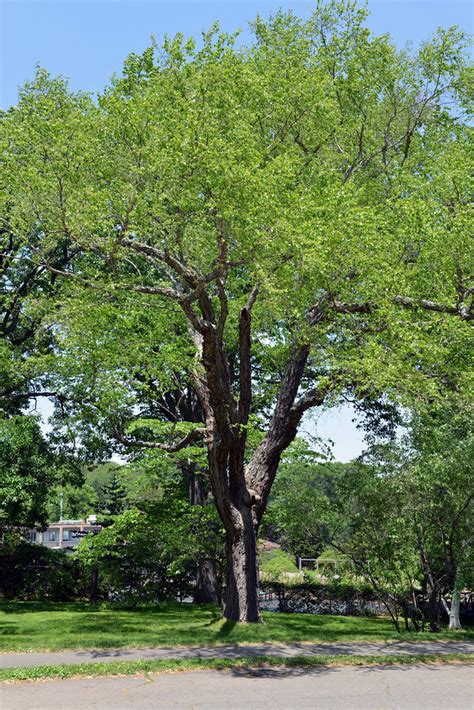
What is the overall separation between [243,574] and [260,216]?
27.0 feet

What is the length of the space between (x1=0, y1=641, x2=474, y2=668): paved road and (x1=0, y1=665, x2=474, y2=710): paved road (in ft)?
4.46

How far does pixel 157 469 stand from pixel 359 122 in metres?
12.5

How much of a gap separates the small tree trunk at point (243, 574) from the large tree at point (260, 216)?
0.04m

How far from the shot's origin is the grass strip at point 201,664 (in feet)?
33.3

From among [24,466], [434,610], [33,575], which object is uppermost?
[24,466]

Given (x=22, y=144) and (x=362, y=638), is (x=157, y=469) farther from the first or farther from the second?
(x=22, y=144)

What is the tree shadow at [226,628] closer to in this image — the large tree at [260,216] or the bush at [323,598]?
the large tree at [260,216]

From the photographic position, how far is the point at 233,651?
12.3 m

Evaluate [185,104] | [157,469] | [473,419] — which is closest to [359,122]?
[185,104]

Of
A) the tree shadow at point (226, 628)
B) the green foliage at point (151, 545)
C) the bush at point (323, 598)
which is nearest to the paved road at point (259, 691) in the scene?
the tree shadow at point (226, 628)

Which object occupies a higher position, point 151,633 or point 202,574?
point 202,574

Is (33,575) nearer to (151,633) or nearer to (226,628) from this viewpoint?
(151,633)

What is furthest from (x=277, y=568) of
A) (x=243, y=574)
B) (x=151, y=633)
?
(x=151, y=633)

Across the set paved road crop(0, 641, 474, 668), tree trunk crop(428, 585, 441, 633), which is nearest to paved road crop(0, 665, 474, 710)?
paved road crop(0, 641, 474, 668)
